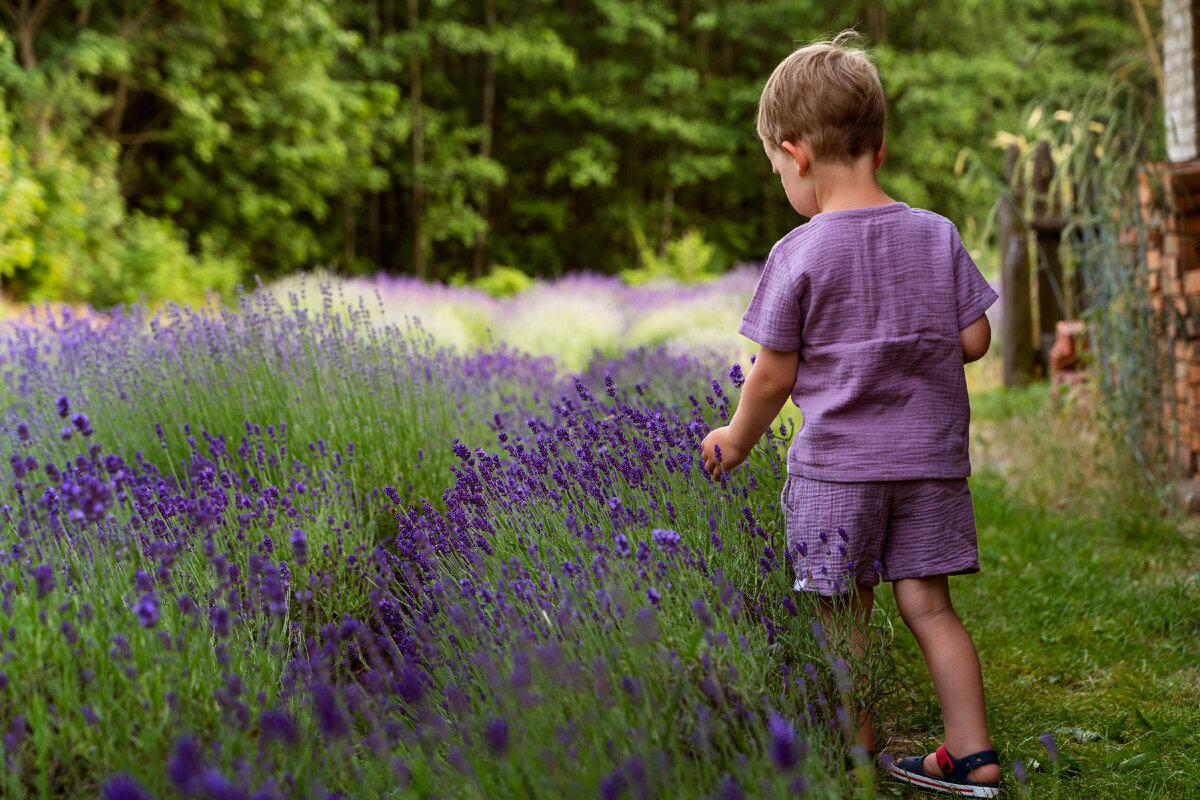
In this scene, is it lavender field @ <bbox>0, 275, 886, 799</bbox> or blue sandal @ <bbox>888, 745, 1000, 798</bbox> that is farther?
blue sandal @ <bbox>888, 745, 1000, 798</bbox>

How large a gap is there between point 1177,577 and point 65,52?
44.6ft

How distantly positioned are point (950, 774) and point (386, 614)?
138 centimetres

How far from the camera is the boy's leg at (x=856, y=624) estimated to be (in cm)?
205

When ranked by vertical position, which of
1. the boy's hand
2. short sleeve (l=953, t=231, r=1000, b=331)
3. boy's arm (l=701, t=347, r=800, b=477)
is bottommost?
the boy's hand

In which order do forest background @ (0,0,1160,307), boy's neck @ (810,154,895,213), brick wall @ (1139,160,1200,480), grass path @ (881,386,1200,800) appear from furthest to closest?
forest background @ (0,0,1160,307)
brick wall @ (1139,160,1200,480)
grass path @ (881,386,1200,800)
boy's neck @ (810,154,895,213)

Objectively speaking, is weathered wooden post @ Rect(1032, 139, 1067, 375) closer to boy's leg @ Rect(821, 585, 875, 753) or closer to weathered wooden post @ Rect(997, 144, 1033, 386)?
weathered wooden post @ Rect(997, 144, 1033, 386)

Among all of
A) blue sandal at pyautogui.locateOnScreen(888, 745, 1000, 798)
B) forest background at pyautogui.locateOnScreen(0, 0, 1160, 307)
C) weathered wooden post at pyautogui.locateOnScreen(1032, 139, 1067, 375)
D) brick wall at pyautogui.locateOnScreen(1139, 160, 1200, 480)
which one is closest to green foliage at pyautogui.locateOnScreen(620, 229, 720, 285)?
forest background at pyautogui.locateOnScreen(0, 0, 1160, 307)

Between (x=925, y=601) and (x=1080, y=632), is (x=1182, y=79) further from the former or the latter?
(x=925, y=601)

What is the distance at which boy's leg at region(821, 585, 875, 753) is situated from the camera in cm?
205

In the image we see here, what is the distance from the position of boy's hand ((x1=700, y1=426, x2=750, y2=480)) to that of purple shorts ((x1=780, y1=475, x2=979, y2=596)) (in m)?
0.18

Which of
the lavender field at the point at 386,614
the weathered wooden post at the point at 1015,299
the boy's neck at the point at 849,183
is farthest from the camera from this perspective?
the weathered wooden post at the point at 1015,299

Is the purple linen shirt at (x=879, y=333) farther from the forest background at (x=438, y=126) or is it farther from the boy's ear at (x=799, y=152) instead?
the forest background at (x=438, y=126)

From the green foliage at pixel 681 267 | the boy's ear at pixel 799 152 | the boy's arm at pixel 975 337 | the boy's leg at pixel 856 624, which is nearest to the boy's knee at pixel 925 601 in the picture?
the boy's leg at pixel 856 624

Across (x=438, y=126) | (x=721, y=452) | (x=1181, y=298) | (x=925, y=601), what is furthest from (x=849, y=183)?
(x=438, y=126)
